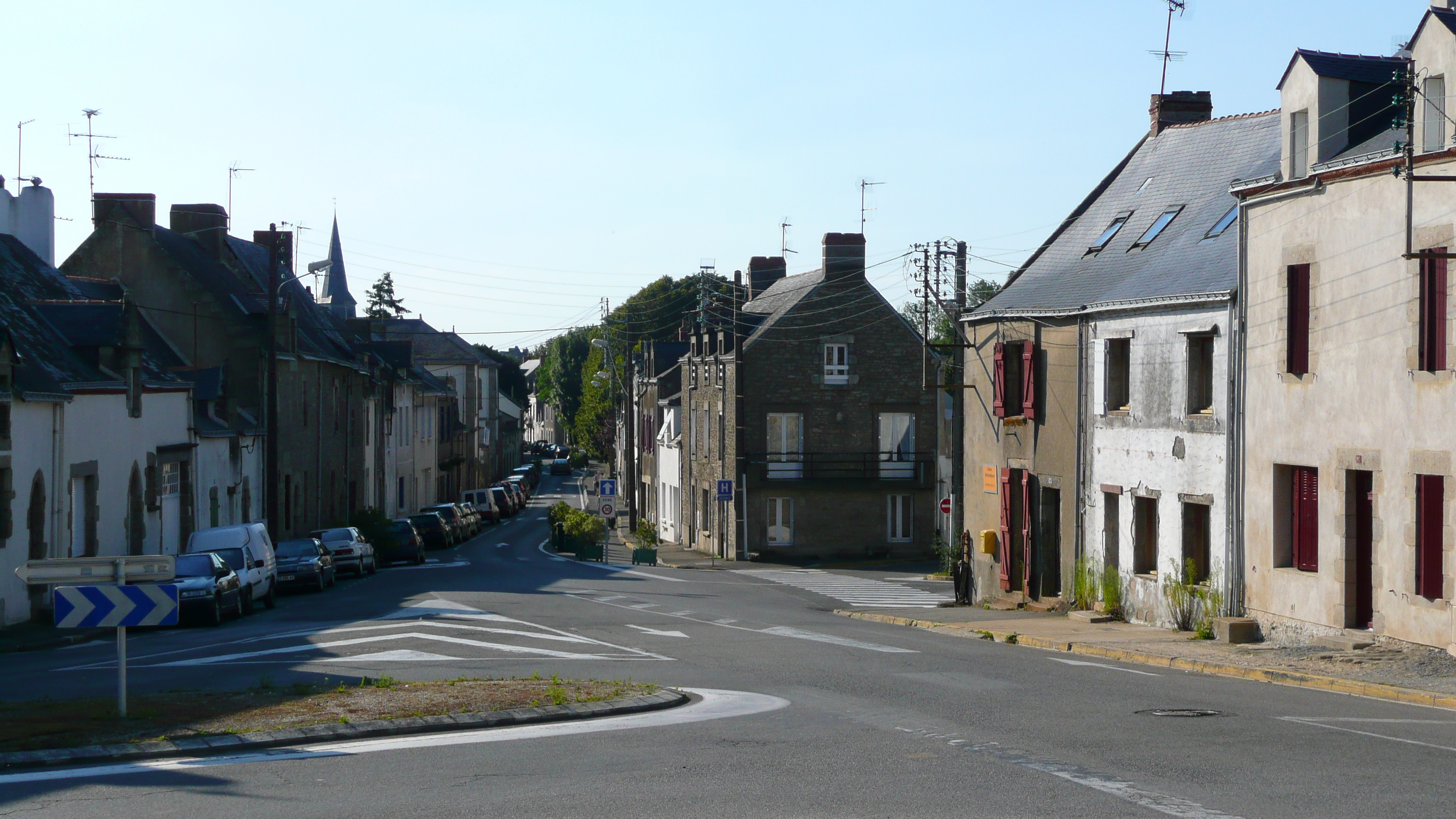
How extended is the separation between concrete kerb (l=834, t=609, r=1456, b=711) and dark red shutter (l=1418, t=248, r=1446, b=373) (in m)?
4.06

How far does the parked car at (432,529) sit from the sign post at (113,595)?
1572 inches

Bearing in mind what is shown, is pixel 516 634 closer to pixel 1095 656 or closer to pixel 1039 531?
pixel 1095 656

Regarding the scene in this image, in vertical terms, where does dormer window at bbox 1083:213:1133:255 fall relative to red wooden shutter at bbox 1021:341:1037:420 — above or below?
above

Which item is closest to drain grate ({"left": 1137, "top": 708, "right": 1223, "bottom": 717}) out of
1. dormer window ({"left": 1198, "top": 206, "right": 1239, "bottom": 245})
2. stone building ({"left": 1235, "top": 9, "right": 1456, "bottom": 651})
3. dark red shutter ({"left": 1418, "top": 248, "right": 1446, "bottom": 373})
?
stone building ({"left": 1235, "top": 9, "right": 1456, "bottom": 651})

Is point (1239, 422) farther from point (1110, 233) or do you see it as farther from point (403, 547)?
point (403, 547)

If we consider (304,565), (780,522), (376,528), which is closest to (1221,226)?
(304,565)

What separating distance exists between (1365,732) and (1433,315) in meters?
7.37

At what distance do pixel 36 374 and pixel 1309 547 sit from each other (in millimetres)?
22375

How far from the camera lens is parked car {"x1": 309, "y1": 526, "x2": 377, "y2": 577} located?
1491 inches

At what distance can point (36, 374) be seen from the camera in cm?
2614

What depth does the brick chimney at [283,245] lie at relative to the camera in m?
55.2

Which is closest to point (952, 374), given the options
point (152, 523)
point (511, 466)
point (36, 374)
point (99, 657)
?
point (152, 523)

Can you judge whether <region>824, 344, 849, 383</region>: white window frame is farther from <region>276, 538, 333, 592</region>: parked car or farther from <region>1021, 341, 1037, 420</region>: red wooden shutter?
<region>276, 538, 333, 592</region>: parked car

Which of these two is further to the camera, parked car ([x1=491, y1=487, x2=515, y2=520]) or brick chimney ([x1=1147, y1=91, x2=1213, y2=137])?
parked car ([x1=491, y1=487, x2=515, y2=520])
